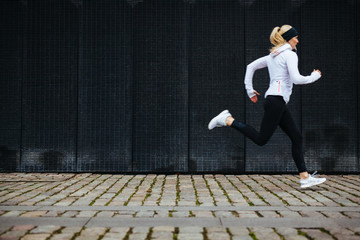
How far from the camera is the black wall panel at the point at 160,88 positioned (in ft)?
24.6

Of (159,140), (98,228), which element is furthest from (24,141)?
(98,228)

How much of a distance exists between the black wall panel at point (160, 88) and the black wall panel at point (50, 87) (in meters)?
1.19

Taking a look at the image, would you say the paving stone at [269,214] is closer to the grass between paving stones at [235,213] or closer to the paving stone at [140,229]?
the grass between paving stones at [235,213]

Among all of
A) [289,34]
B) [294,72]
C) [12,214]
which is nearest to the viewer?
[12,214]

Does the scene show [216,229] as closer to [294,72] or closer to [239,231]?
[239,231]

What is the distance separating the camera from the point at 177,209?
4.29m

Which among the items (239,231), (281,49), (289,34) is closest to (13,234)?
(239,231)

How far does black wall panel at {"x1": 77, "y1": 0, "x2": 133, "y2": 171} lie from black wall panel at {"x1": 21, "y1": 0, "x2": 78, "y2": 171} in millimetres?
189

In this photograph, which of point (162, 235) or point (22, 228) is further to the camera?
point (22, 228)

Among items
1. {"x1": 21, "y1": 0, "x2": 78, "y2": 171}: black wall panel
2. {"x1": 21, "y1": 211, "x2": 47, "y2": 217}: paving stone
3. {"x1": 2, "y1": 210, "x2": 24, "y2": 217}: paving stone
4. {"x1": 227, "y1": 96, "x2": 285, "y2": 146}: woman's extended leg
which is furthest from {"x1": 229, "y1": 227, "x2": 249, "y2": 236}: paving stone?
{"x1": 21, "y1": 0, "x2": 78, "y2": 171}: black wall panel

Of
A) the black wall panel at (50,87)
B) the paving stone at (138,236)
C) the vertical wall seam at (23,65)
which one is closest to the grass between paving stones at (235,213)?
the paving stone at (138,236)

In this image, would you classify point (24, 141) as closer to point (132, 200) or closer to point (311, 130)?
point (132, 200)

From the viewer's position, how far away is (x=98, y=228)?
351 cm

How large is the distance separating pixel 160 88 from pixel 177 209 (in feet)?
11.8
